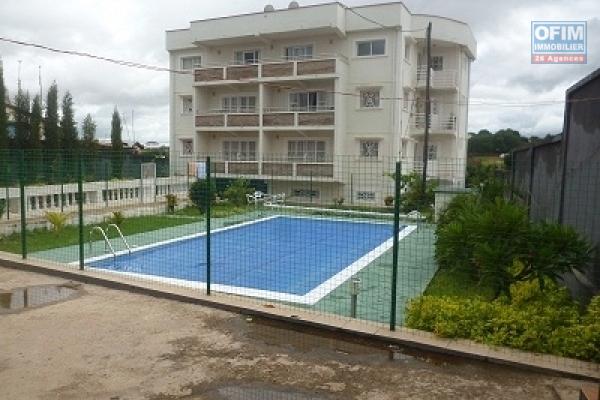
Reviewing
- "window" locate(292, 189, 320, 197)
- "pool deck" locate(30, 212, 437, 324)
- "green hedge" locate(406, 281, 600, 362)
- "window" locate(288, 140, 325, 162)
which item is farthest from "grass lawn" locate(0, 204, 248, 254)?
"window" locate(288, 140, 325, 162)

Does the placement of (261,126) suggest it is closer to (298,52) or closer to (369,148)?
(298,52)

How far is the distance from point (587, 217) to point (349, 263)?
5992 millimetres

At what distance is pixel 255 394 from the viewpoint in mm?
4254

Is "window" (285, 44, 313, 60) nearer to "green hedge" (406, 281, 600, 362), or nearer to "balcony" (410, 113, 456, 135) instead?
"balcony" (410, 113, 456, 135)

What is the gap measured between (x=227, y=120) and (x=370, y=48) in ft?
27.9

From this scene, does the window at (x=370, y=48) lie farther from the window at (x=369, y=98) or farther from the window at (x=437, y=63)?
the window at (x=437, y=63)

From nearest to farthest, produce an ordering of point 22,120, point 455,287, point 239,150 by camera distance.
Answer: point 455,287, point 239,150, point 22,120

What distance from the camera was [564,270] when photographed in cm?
565

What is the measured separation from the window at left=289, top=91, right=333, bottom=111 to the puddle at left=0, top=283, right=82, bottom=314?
19.9m

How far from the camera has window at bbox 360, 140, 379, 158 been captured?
25.4m

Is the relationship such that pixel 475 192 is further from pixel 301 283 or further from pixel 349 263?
pixel 301 283

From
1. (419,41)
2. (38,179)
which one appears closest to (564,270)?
(38,179)

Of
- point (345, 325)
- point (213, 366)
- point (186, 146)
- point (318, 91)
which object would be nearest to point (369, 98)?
point (318, 91)

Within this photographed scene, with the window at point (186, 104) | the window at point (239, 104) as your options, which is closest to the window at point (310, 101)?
the window at point (239, 104)
